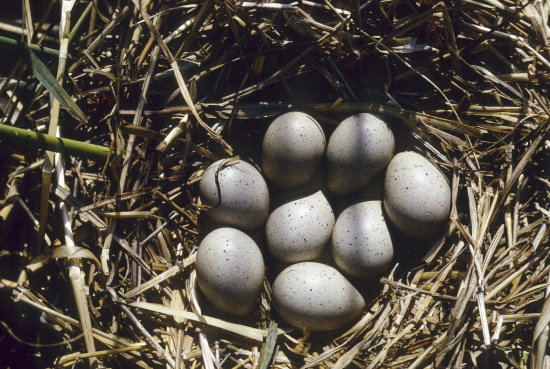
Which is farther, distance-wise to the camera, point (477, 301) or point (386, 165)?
point (386, 165)

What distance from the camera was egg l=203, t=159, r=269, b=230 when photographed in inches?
75.0

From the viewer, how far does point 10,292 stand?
1707 mm

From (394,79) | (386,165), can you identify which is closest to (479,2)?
(394,79)

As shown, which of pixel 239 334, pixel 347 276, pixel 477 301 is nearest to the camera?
pixel 477 301

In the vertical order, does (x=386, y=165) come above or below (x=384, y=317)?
above

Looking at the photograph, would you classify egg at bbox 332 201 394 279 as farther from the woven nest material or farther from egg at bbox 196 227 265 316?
egg at bbox 196 227 265 316

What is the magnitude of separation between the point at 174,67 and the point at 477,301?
1263mm

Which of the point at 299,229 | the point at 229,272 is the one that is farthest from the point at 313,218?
the point at 229,272

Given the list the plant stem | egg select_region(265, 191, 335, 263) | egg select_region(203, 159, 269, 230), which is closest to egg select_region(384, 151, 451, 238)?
egg select_region(265, 191, 335, 263)

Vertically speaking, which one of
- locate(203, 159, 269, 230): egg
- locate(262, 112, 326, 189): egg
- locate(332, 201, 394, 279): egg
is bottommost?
locate(332, 201, 394, 279): egg

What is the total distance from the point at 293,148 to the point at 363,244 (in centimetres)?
42

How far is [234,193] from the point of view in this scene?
1906mm

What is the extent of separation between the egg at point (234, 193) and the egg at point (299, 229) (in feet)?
0.26

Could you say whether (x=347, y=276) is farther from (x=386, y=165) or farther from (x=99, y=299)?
(x=99, y=299)
